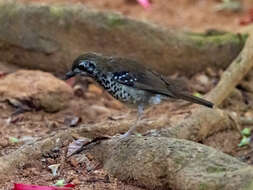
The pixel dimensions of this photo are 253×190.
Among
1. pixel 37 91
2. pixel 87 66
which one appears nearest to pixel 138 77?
pixel 87 66

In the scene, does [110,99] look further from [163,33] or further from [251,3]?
[251,3]

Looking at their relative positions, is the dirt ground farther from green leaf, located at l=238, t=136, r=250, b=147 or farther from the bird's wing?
the bird's wing

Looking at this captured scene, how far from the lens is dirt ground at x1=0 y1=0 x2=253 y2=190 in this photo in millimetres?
5074

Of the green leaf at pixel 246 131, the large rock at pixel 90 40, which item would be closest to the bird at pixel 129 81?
the green leaf at pixel 246 131

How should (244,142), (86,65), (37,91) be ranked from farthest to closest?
(37,91) → (244,142) → (86,65)

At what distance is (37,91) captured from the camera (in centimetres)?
736

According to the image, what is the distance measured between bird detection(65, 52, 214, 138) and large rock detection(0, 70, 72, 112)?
4.68 feet

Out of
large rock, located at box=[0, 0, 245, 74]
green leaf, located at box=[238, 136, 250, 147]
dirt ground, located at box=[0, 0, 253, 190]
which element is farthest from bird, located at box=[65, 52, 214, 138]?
large rock, located at box=[0, 0, 245, 74]

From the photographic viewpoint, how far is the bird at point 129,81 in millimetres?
5840

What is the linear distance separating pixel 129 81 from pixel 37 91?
74.6 inches

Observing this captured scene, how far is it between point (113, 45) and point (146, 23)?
0.57 metres

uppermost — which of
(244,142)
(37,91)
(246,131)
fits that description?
(37,91)

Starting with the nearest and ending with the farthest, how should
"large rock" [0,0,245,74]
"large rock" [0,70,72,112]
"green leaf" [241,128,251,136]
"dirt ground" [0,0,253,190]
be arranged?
"dirt ground" [0,0,253,190] < "green leaf" [241,128,251,136] < "large rock" [0,70,72,112] < "large rock" [0,0,245,74]

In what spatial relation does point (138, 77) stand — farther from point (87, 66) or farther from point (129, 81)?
point (87, 66)
